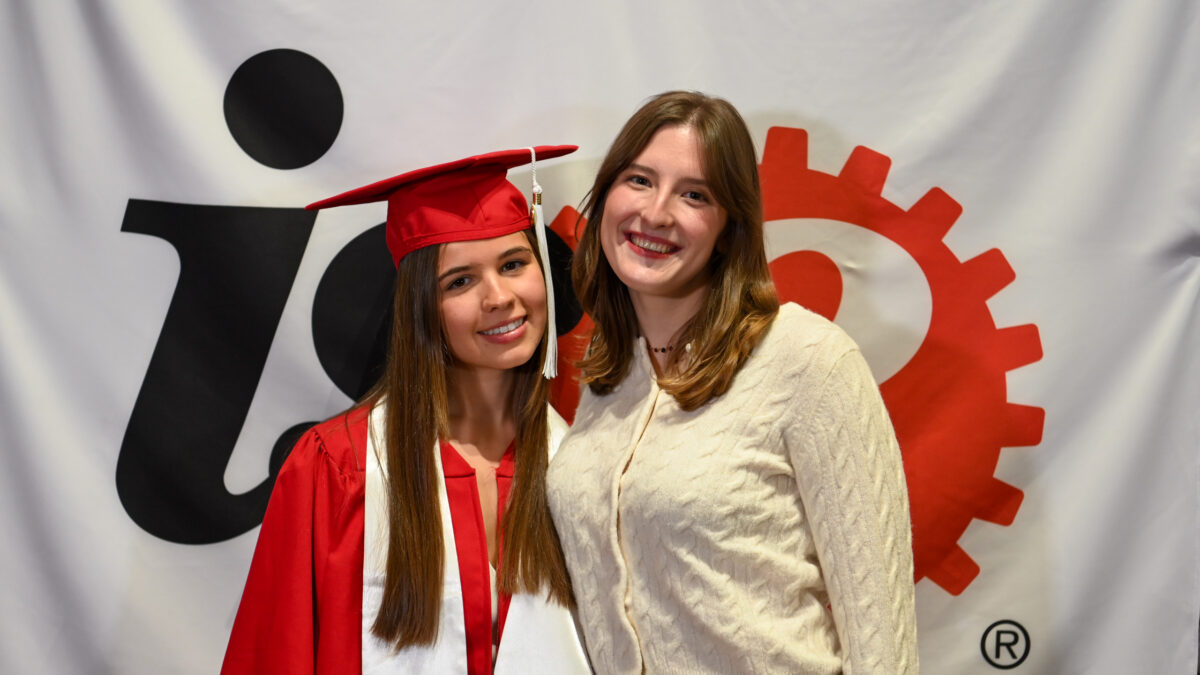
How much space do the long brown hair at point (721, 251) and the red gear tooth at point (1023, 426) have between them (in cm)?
92

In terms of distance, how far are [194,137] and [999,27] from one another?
2085mm

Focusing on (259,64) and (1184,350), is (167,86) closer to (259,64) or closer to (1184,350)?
(259,64)

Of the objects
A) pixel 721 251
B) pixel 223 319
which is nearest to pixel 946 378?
pixel 721 251

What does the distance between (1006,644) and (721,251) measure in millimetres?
1347

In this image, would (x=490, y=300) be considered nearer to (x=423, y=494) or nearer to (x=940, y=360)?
(x=423, y=494)

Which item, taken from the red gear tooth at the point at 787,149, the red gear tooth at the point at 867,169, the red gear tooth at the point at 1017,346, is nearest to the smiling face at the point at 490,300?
the red gear tooth at the point at 787,149

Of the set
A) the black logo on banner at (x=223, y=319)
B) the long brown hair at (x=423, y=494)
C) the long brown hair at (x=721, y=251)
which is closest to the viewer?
the long brown hair at (x=721, y=251)

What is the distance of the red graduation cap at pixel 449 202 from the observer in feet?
6.70

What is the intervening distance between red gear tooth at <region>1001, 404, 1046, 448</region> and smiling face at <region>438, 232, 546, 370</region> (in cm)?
123

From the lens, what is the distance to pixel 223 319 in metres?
2.51

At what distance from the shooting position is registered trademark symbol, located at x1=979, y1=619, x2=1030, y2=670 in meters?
2.42

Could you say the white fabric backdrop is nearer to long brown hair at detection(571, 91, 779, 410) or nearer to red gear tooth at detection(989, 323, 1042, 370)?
red gear tooth at detection(989, 323, 1042, 370)

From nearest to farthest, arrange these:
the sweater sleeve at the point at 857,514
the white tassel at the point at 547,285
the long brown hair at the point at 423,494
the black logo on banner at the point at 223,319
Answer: the sweater sleeve at the point at 857,514
the long brown hair at the point at 423,494
the white tassel at the point at 547,285
the black logo on banner at the point at 223,319

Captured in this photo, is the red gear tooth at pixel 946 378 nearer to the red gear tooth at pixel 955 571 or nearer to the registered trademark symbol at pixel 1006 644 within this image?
the red gear tooth at pixel 955 571
